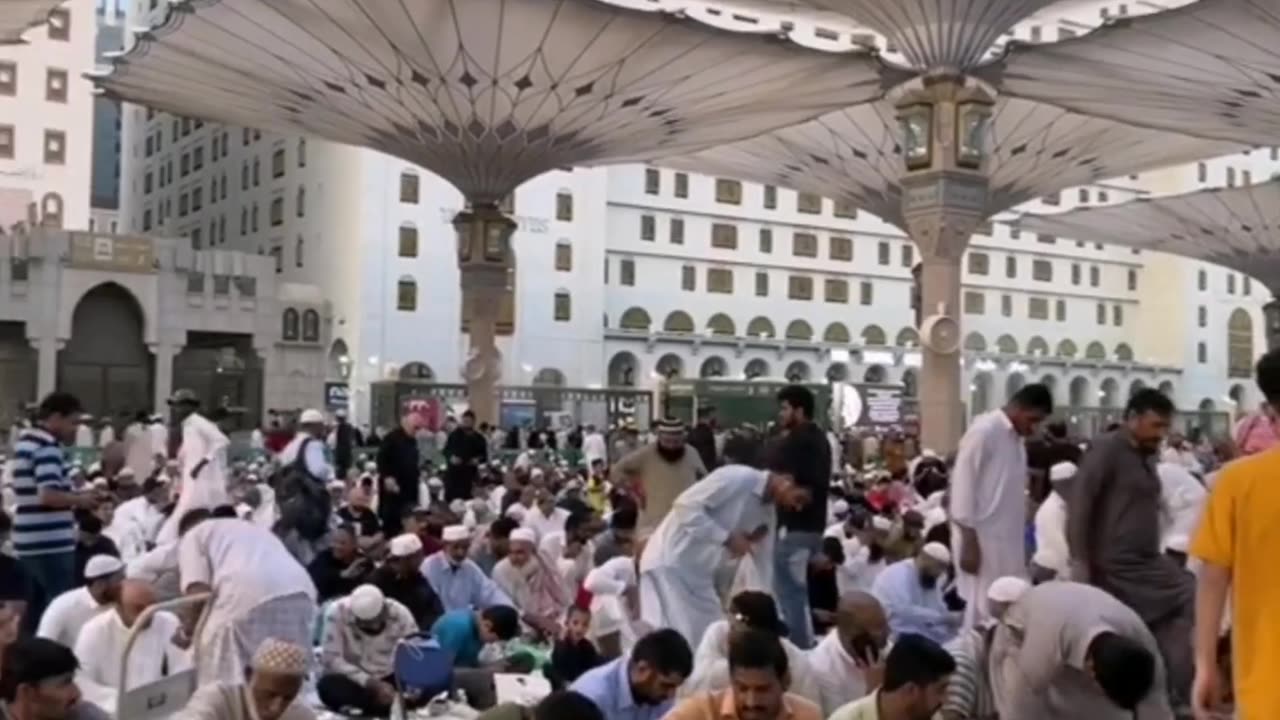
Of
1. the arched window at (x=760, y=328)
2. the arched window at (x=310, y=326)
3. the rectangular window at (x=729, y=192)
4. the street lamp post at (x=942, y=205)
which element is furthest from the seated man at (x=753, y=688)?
the rectangular window at (x=729, y=192)

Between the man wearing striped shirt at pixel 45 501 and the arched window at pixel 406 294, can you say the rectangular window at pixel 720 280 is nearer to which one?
the arched window at pixel 406 294

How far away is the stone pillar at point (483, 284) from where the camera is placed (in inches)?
934

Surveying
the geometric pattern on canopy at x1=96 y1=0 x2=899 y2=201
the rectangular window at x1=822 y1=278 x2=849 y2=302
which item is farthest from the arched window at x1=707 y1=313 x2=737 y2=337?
the geometric pattern on canopy at x1=96 y1=0 x2=899 y2=201

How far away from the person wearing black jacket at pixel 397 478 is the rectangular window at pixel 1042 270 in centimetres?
5152

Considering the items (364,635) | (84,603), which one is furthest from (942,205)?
(84,603)

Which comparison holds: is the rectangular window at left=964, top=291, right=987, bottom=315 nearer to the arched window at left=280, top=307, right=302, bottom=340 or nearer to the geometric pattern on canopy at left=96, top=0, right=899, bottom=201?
the arched window at left=280, top=307, right=302, bottom=340

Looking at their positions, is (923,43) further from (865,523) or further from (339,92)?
(865,523)

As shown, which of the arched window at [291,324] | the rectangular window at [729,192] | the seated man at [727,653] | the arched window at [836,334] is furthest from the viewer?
the arched window at [836,334]

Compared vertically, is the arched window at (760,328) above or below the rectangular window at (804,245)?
below

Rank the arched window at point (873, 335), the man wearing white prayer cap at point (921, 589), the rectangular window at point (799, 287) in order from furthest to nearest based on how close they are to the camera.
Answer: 1. the arched window at point (873, 335)
2. the rectangular window at point (799, 287)
3. the man wearing white prayer cap at point (921, 589)

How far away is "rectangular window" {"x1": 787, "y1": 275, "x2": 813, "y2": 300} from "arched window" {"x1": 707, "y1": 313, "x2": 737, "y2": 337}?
2946mm

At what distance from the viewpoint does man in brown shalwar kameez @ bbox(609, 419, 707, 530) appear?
28.0 feet

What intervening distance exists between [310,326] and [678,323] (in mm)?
14676

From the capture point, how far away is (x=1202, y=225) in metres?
32.2
